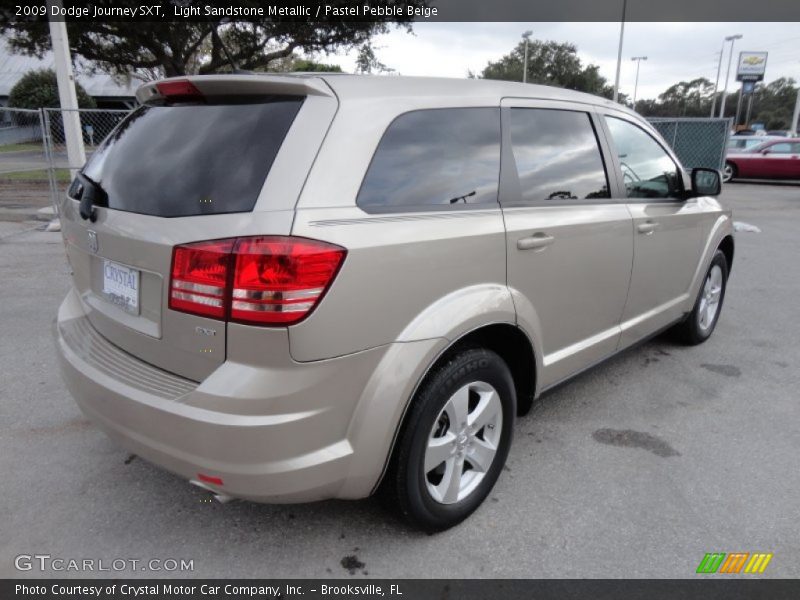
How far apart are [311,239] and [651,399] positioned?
2.79 metres

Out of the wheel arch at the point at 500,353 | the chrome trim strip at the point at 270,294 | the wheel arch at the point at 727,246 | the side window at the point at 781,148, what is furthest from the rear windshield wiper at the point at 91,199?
the side window at the point at 781,148

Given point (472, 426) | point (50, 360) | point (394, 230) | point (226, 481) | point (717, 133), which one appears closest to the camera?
point (226, 481)

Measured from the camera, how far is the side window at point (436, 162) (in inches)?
81.3

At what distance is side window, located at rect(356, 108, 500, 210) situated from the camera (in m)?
2.06

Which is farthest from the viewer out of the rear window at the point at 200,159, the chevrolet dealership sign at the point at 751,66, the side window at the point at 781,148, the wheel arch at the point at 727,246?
the chevrolet dealership sign at the point at 751,66

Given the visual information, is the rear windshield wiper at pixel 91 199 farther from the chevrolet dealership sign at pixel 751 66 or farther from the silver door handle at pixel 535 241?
the chevrolet dealership sign at pixel 751 66

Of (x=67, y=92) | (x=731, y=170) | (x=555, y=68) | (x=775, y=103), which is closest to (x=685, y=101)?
(x=775, y=103)

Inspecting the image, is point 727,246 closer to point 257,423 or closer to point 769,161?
point 257,423

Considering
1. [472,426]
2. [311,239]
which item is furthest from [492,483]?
[311,239]

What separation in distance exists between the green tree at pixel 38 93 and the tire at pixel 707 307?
33860mm

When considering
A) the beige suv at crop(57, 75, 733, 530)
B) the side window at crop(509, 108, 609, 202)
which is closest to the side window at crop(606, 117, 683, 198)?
the side window at crop(509, 108, 609, 202)

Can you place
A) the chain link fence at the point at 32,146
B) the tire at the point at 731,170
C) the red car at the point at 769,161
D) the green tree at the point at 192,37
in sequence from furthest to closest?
1. the tire at the point at 731,170
2. the red car at the point at 769,161
3. the green tree at the point at 192,37
4. the chain link fence at the point at 32,146

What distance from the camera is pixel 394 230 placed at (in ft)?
6.57

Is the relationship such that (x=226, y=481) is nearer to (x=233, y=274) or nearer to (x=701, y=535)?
(x=233, y=274)
